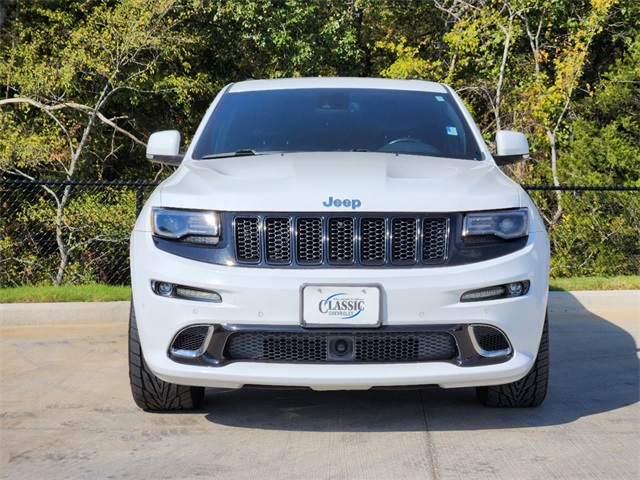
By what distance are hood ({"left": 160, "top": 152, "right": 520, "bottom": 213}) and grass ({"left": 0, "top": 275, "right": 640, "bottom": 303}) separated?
4.31 meters

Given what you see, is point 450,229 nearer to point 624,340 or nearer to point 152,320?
point 152,320

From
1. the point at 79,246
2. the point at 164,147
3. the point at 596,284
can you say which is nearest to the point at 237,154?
the point at 164,147

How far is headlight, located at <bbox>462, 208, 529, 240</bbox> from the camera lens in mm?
4859

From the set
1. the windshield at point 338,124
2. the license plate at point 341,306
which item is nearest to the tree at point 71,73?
the windshield at point 338,124

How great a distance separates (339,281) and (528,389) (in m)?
1.37

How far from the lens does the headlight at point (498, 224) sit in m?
4.86

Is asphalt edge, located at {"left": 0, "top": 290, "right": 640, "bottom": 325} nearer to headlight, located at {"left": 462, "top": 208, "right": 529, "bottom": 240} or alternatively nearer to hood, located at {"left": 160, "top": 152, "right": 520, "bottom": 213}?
hood, located at {"left": 160, "top": 152, "right": 520, "bottom": 213}

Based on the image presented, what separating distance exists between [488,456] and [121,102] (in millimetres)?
20627

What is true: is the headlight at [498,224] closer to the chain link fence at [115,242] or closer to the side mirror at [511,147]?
the side mirror at [511,147]

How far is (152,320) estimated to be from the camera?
4.94 metres

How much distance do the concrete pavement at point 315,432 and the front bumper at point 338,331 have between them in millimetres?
325

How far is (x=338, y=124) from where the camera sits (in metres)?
6.23

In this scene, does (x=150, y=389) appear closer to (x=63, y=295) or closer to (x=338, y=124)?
(x=338, y=124)

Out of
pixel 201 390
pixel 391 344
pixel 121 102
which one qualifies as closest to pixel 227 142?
pixel 201 390
